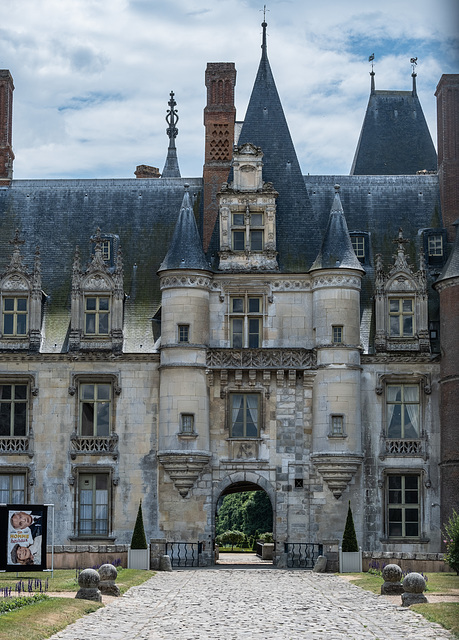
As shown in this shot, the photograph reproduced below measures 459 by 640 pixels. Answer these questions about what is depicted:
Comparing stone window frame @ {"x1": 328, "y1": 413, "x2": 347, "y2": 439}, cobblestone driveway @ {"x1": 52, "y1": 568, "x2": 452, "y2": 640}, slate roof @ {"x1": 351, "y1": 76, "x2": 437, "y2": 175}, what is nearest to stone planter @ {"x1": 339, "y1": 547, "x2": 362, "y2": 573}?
cobblestone driveway @ {"x1": 52, "y1": 568, "x2": 452, "y2": 640}

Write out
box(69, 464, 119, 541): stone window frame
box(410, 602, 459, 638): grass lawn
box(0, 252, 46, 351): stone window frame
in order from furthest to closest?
box(0, 252, 46, 351): stone window frame < box(69, 464, 119, 541): stone window frame < box(410, 602, 459, 638): grass lawn

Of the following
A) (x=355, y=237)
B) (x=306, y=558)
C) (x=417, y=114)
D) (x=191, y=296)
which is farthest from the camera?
(x=417, y=114)

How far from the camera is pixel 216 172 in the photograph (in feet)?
152

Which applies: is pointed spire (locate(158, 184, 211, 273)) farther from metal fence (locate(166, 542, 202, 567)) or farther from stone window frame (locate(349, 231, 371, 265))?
metal fence (locate(166, 542, 202, 567))

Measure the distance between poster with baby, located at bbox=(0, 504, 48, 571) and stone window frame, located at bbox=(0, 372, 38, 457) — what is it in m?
13.4

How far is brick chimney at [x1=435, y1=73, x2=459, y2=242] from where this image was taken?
150 ft

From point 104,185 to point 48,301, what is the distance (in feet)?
20.4

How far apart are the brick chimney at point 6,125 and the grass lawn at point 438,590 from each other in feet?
77.3

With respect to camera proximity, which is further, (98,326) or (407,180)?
(407,180)

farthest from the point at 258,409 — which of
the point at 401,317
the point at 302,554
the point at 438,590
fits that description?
the point at 438,590

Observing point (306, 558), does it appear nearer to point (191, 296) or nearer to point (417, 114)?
point (191, 296)

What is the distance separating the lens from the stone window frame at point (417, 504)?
4150cm

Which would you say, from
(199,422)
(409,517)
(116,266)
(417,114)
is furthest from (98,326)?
(417,114)

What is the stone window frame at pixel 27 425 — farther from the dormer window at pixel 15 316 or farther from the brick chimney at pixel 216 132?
the brick chimney at pixel 216 132
